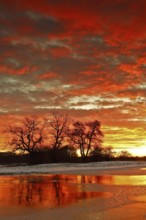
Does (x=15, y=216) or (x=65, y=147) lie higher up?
(x=65, y=147)

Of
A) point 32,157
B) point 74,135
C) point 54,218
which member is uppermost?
point 74,135

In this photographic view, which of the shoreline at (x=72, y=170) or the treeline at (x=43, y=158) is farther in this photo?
the treeline at (x=43, y=158)

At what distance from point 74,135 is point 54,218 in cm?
6542

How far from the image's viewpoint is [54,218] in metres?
11.9

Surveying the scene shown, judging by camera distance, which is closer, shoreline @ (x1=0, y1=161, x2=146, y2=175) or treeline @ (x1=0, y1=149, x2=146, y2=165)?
shoreline @ (x1=0, y1=161, x2=146, y2=175)

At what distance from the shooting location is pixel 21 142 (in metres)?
71.7

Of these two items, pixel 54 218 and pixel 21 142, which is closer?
pixel 54 218

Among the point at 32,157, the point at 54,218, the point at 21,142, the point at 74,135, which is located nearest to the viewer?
the point at 54,218

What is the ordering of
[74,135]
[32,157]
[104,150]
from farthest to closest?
[104,150], [74,135], [32,157]

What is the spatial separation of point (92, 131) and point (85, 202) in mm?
63253

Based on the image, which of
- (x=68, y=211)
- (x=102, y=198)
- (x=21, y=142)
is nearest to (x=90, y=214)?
(x=68, y=211)

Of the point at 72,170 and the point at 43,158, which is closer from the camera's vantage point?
the point at 72,170

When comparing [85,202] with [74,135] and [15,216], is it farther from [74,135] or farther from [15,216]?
[74,135]

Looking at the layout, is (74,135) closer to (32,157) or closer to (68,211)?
(32,157)
